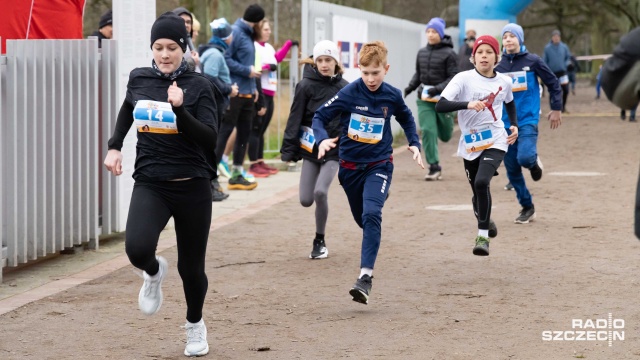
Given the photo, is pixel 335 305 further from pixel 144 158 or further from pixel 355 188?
pixel 144 158

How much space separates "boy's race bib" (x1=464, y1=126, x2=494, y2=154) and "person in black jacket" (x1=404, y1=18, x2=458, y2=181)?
5714 millimetres

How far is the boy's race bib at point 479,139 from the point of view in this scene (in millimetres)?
9555

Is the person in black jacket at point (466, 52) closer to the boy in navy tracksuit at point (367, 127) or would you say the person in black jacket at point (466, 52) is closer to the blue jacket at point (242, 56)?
the blue jacket at point (242, 56)

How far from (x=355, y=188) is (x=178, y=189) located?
7.48 ft

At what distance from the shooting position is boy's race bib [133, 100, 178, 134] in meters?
5.97

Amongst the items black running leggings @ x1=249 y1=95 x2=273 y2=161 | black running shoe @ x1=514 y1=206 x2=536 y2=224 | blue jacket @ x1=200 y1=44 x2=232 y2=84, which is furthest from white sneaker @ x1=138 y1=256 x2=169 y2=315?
black running leggings @ x1=249 y1=95 x2=273 y2=161

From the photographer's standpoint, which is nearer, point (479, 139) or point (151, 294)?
point (151, 294)

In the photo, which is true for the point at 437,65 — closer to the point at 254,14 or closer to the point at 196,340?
the point at 254,14

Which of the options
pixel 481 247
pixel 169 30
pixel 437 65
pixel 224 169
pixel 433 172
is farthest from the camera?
→ pixel 433 172

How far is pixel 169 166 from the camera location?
6059 millimetres

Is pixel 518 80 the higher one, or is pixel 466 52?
pixel 466 52

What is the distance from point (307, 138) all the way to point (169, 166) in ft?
11.5

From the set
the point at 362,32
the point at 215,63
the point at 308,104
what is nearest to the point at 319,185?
the point at 308,104

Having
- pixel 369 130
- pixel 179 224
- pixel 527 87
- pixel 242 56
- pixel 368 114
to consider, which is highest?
pixel 242 56
